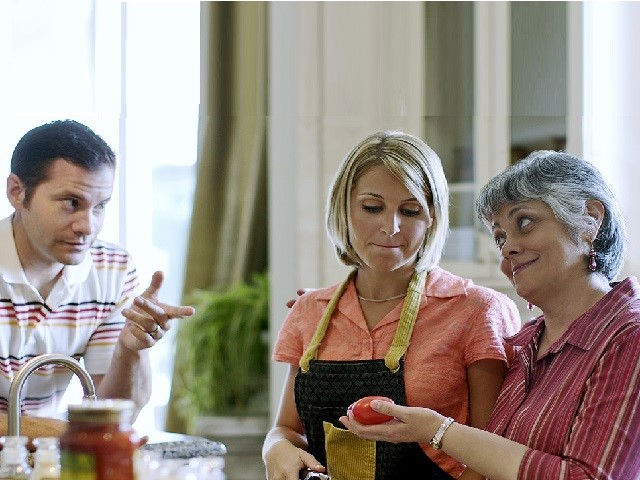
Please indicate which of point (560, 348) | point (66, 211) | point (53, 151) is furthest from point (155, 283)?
point (560, 348)

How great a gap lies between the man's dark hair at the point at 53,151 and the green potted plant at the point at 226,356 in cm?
199

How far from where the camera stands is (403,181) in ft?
6.98

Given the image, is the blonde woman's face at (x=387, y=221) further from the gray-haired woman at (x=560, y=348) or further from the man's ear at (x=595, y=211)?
the man's ear at (x=595, y=211)

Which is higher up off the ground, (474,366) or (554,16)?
(554,16)

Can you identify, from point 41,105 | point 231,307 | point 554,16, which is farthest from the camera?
point 231,307

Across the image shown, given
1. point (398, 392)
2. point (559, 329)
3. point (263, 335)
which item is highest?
point (559, 329)

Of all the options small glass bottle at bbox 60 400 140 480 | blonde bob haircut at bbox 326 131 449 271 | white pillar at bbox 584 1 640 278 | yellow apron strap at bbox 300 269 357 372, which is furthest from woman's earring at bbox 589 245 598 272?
white pillar at bbox 584 1 640 278

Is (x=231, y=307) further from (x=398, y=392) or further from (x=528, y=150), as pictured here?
(x=398, y=392)

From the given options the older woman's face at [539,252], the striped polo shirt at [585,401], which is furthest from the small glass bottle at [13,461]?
the older woman's face at [539,252]

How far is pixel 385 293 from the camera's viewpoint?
227cm

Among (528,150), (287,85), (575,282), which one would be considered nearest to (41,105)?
(287,85)

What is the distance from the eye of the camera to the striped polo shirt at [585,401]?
67.1 inches

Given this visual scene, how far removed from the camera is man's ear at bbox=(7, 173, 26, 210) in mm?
2533

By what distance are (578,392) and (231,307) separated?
2828 millimetres
